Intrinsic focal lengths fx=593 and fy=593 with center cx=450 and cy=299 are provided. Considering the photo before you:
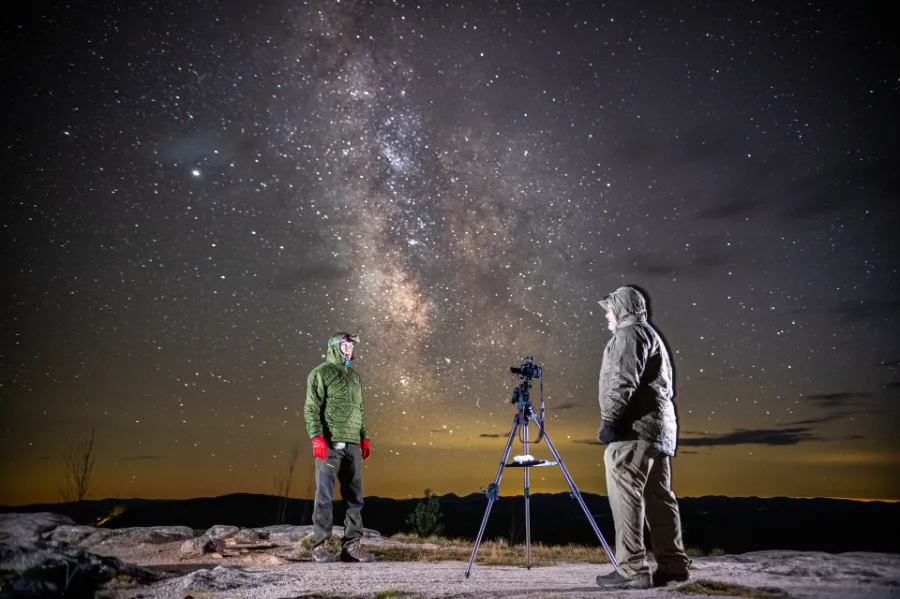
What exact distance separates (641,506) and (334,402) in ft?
12.7

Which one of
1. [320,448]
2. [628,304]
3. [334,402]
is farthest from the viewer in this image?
[334,402]

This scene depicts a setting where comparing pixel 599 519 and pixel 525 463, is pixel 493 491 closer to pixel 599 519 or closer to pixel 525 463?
pixel 525 463

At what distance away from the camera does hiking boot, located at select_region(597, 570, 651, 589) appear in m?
3.88

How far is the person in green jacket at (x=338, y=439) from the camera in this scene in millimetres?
6566

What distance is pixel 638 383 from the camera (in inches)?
162

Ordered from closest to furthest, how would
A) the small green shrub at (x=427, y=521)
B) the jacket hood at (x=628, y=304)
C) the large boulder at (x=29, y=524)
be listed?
the jacket hood at (x=628, y=304), the large boulder at (x=29, y=524), the small green shrub at (x=427, y=521)

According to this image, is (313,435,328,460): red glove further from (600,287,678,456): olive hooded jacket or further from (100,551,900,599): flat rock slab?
(600,287,678,456): olive hooded jacket

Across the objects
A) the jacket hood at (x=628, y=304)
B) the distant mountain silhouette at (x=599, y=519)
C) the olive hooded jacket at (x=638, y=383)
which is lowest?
the distant mountain silhouette at (x=599, y=519)

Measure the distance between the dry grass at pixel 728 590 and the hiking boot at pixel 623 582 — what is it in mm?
232

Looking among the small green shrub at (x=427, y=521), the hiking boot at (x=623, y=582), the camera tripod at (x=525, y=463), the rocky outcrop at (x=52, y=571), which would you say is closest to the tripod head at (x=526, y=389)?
the camera tripod at (x=525, y=463)

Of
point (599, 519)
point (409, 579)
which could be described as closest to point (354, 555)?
point (409, 579)

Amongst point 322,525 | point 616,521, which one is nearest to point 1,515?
point 322,525

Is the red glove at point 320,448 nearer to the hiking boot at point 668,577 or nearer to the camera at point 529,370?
the camera at point 529,370

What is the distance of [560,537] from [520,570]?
139 feet
